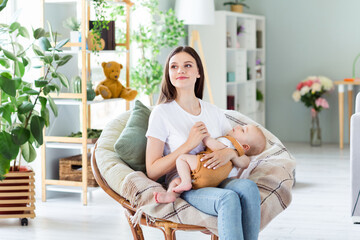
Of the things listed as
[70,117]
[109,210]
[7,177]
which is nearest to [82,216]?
[109,210]

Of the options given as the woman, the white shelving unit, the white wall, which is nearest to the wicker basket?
the woman

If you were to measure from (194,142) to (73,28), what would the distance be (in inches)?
78.2

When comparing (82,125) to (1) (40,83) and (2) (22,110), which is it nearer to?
(1) (40,83)

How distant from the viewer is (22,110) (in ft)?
9.54

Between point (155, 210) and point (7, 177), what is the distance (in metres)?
1.69

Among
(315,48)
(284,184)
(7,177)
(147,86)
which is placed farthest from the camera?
(315,48)

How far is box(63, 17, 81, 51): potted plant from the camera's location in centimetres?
399

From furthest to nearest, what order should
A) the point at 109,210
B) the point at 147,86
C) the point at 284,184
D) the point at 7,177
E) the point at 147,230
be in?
the point at 147,86
the point at 109,210
the point at 7,177
the point at 147,230
the point at 284,184

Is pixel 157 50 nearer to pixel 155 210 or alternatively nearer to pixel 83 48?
pixel 83 48

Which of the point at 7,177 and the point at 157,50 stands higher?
the point at 157,50

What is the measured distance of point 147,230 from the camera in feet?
11.1

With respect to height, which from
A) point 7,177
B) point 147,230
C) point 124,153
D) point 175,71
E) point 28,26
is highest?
point 28,26

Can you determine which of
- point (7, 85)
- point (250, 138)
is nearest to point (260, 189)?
point (250, 138)

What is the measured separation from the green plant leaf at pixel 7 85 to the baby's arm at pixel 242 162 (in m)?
1.13
